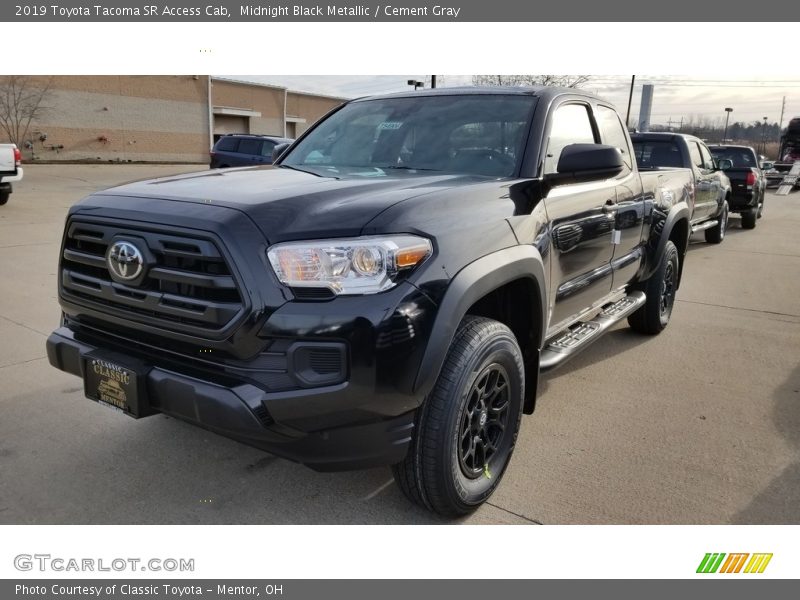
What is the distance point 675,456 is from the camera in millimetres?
3389

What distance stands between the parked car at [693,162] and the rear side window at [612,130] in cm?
442

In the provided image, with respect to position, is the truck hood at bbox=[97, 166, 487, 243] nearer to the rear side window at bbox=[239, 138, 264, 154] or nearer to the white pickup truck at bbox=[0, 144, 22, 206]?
the white pickup truck at bbox=[0, 144, 22, 206]

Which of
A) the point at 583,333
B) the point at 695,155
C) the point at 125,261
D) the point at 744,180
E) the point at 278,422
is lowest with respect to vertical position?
the point at 583,333

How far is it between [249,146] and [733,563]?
680 inches

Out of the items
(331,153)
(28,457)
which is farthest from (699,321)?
(28,457)

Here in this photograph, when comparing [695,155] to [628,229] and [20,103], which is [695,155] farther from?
[20,103]

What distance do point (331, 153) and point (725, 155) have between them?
1331cm

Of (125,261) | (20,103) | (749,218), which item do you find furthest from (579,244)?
(20,103)

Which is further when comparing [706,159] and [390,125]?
[706,159]

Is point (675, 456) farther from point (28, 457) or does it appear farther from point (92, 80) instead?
→ point (92, 80)

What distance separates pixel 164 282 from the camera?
7.84 feet

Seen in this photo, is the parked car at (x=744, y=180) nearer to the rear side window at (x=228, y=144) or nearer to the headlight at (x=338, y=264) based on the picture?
the rear side window at (x=228, y=144)

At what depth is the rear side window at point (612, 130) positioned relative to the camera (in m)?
4.34

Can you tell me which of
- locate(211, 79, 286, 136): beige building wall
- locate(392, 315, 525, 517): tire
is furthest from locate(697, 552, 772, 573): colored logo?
locate(211, 79, 286, 136): beige building wall
